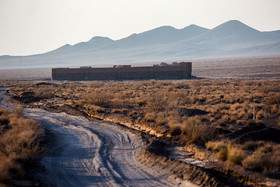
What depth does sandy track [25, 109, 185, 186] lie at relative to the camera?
31.8 feet

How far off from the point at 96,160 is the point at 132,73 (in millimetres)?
53410

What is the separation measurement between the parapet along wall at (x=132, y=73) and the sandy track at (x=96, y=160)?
1823 inches

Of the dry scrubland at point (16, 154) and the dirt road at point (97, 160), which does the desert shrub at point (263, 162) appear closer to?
the dirt road at point (97, 160)

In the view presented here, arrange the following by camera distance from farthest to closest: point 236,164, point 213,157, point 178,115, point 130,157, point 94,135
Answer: point 178,115
point 94,135
point 130,157
point 213,157
point 236,164

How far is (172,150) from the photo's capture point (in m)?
12.9

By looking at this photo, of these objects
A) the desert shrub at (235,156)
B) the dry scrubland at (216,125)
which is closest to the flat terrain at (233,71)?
the dry scrubland at (216,125)

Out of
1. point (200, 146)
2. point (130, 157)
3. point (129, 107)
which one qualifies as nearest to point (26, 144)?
point (130, 157)

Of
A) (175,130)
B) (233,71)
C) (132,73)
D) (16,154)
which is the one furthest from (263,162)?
(233,71)

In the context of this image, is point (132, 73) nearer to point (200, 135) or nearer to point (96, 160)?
point (200, 135)

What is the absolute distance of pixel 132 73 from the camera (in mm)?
64688

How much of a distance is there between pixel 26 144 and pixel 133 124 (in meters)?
7.81

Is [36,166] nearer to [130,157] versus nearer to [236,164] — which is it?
[130,157]

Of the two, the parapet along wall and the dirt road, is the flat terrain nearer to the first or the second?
Result: the parapet along wall

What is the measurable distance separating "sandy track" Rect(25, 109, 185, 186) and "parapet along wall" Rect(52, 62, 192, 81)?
152 ft
